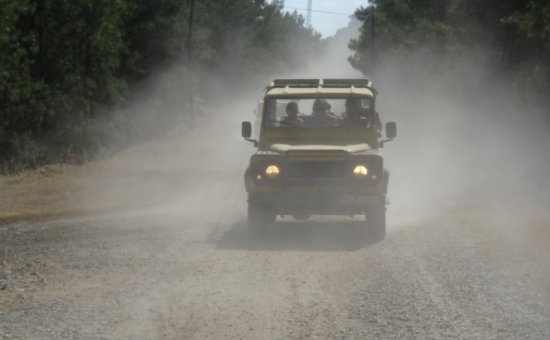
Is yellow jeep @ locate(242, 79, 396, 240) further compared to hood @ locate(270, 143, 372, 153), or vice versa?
hood @ locate(270, 143, 372, 153)

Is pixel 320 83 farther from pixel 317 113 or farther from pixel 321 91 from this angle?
pixel 317 113

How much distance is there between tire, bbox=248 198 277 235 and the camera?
12.8m

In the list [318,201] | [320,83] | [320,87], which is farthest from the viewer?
Answer: [320,83]

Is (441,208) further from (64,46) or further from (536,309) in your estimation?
(64,46)

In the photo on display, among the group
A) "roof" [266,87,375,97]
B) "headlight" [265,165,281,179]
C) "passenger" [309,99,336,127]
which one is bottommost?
"headlight" [265,165,281,179]

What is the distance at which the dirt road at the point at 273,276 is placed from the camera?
7738mm

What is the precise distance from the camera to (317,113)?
13867 millimetres

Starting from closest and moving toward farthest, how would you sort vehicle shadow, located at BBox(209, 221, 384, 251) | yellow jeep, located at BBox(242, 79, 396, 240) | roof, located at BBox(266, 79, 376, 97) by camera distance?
vehicle shadow, located at BBox(209, 221, 384, 251) → yellow jeep, located at BBox(242, 79, 396, 240) → roof, located at BBox(266, 79, 376, 97)

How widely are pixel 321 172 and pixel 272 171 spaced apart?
73cm

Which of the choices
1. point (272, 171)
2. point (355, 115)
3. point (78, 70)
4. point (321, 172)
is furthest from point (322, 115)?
point (78, 70)

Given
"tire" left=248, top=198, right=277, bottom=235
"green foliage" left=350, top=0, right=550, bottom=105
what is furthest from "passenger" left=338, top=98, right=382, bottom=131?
"green foliage" left=350, top=0, right=550, bottom=105

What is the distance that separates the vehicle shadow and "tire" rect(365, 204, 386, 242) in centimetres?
13

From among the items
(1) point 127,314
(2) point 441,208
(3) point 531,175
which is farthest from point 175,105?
(1) point 127,314

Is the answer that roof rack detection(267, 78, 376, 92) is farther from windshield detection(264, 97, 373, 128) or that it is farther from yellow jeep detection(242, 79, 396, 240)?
yellow jeep detection(242, 79, 396, 240)
